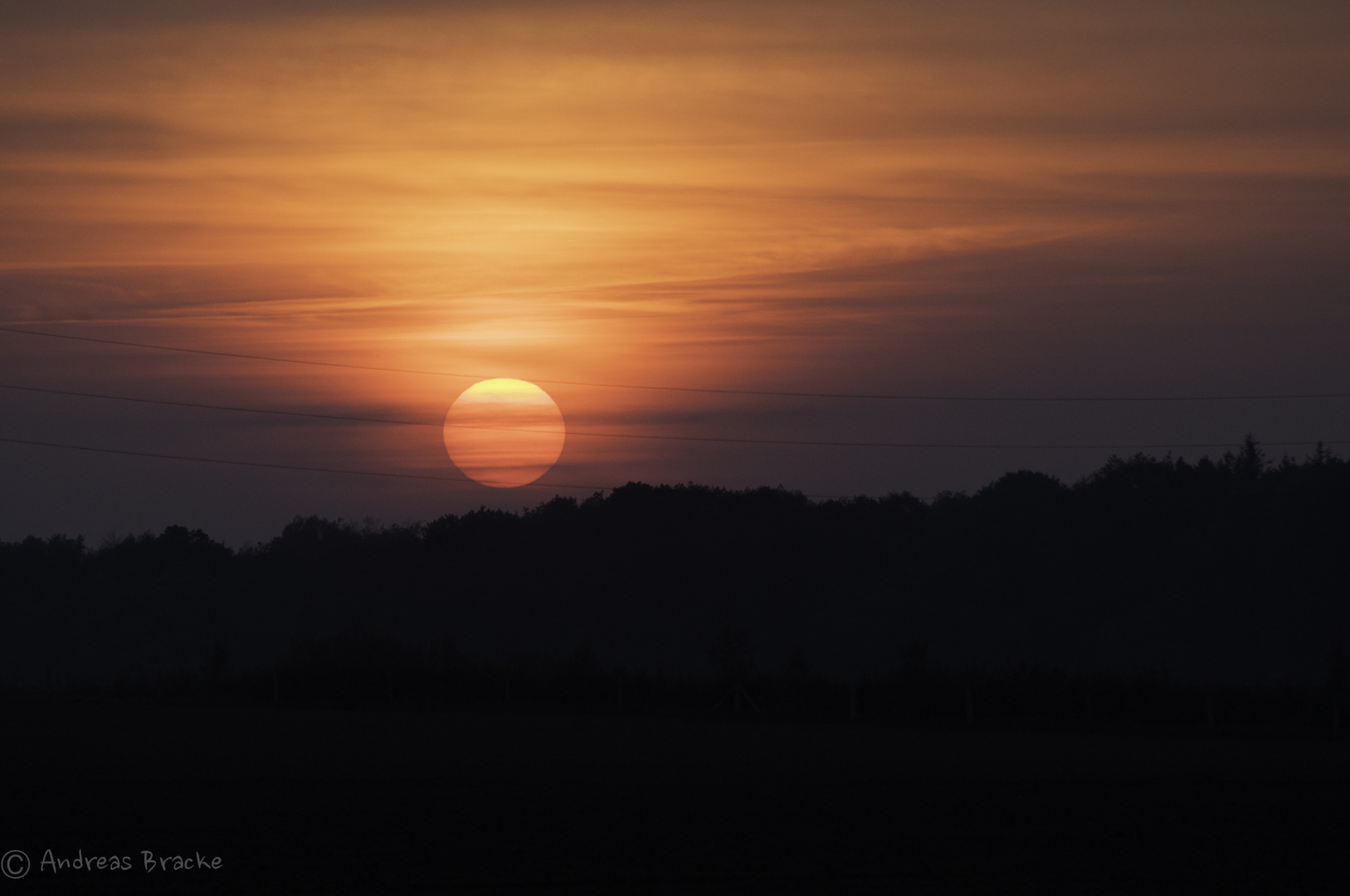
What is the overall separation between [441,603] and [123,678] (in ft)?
171

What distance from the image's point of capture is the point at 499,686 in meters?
49.0

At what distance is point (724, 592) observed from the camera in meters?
99.0

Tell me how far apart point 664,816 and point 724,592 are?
8183 cm

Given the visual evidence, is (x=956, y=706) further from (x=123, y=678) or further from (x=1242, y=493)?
(x=1242, y=493)

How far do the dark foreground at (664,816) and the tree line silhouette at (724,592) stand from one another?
2245cm

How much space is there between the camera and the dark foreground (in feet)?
43.5

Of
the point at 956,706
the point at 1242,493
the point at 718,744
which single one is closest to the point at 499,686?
the point at 956,706

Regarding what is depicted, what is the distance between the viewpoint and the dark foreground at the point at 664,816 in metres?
13.2
